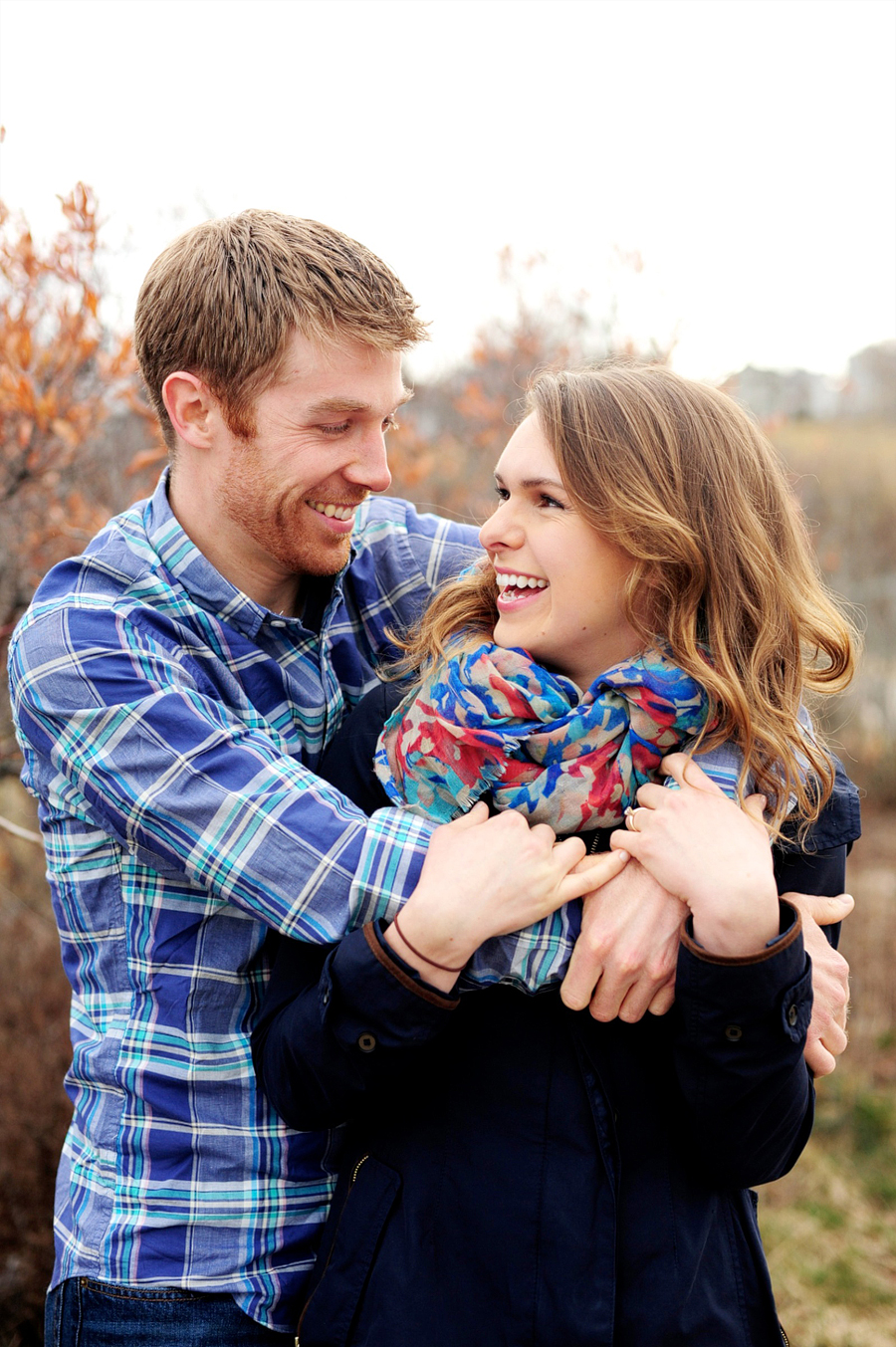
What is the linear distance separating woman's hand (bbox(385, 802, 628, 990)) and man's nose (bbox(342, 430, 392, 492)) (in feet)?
2.58

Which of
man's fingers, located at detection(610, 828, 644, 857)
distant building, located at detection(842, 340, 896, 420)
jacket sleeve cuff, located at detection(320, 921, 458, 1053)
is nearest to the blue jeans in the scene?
jacket sleeve cuff, located at detection(320, 921, 458, 1053)

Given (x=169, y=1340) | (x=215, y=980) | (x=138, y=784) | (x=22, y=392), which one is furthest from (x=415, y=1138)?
(x=22, y=392)

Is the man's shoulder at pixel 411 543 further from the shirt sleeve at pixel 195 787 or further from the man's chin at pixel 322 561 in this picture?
the shirt sleeve at pixel 195 787

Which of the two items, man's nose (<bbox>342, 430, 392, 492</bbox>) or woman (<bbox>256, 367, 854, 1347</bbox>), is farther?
man's nose (<bbox>342, 430, 392, 492</bbox>)

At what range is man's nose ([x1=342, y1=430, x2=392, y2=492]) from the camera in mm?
2123

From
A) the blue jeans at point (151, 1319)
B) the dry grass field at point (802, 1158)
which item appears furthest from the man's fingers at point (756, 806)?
the dry grass field at point (802, 1158)

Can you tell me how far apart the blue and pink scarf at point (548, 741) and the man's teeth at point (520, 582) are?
157 mm

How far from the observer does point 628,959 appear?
1.54 metres

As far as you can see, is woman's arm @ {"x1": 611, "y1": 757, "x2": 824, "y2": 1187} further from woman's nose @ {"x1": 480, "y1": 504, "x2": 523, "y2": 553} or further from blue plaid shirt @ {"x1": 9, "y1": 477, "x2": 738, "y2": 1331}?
woman's nose @ {"x1": 480, "y1": 504, "x2": 523, "y2": 553}

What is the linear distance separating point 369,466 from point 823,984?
129 cm

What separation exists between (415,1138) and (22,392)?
2283 millimetres

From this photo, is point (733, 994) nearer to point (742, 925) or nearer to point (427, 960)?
point (742, 925)

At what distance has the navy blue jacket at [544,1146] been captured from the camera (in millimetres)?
1521

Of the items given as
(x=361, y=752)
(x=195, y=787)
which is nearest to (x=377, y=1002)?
(x=195, y=787)
